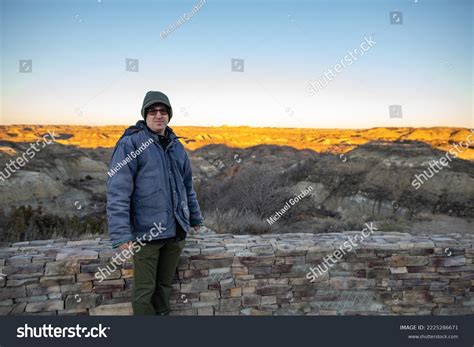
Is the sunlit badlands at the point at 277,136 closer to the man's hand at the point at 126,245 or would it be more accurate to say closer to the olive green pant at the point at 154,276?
the olive green pant at the point at 154,276

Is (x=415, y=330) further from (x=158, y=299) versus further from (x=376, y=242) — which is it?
(x=158, y=299)

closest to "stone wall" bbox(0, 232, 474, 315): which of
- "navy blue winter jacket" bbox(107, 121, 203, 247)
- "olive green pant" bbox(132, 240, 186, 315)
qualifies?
"olive green pant" bbox(132, 240, 186, 315)

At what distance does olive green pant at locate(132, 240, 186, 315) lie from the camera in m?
2.99

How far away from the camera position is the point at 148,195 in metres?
2.93

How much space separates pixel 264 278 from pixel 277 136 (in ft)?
56.4

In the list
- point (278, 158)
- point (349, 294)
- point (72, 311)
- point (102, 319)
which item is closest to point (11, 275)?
point (72, 311)

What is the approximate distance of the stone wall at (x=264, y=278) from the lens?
11.0 ft

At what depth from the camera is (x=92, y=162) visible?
49.3ft

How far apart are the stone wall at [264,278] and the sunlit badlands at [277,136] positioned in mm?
11342

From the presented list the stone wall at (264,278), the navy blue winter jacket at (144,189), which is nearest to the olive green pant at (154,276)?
the navy blue winter jacket at (144,189)

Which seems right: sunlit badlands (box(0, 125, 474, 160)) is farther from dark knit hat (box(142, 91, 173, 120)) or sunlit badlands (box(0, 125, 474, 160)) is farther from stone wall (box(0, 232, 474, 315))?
dark knit hat (box(142, 91, 173, 120))

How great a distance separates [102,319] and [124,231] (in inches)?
45.7

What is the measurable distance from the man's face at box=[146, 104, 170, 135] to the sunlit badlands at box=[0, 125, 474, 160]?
12.3 m

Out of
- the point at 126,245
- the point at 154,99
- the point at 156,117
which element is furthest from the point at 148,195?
the point at 154,99
